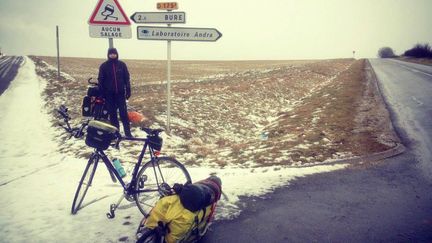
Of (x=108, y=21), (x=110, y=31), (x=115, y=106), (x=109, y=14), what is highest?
(x=109, y=14)

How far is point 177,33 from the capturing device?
8.38 metres

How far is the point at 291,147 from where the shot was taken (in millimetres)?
7285

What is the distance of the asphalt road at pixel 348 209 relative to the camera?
373 cm

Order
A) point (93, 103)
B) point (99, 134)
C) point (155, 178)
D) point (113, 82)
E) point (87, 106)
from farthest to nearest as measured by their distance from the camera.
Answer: point (113, 82) → point (93, 103) → point (87, 106) → point (155, 178) → point (99, 134)

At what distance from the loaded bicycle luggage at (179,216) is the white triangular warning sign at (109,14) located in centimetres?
508

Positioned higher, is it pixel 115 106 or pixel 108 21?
pixel 108 21

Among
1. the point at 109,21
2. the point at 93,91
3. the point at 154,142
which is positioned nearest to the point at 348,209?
the point at 154,142

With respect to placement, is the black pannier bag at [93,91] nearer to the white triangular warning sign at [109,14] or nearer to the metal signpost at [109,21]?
the metal signpost at [109,21]

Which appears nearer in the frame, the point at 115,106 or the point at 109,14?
the point at 109,14

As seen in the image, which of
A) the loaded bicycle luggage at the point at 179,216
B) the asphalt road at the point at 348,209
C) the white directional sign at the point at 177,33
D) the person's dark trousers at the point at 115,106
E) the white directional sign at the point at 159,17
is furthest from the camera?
the white directional sign at the point at 177,33

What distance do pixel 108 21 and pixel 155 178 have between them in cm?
424

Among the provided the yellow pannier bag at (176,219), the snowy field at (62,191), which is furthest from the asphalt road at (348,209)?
the yellow pannier bag at (176,219)

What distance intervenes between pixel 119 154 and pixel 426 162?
679 centimetres

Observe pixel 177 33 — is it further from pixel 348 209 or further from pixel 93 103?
pixel 348 209
